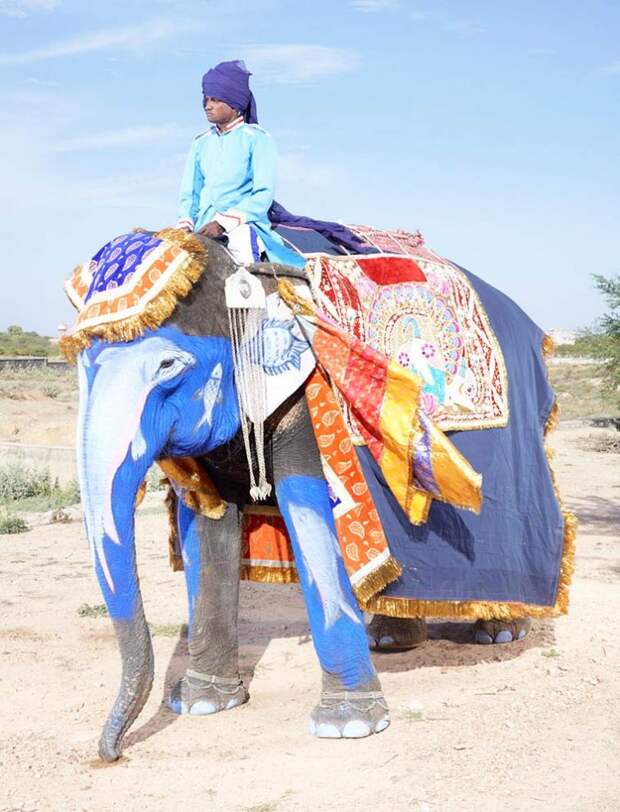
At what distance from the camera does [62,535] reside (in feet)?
35.8

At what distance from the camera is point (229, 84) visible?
538 cm

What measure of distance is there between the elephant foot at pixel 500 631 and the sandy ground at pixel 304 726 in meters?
0.09

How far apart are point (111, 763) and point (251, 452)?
143 centimetres

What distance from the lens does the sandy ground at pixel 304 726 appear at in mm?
4422

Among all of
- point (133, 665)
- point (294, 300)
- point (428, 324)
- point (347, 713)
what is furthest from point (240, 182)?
point (347, 713)

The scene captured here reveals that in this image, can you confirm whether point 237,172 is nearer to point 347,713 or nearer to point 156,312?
point 156,312

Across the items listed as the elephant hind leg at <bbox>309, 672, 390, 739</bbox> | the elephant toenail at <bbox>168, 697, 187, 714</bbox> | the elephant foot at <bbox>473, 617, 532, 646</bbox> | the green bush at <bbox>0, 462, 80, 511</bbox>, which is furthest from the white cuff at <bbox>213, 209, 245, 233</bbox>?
the green bush at <bbox>0, 462, 80, 511</bbox>

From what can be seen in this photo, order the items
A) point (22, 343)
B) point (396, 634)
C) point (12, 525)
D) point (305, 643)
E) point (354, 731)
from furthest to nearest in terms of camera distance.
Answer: point (22, 343) < point (12, 525) < point (305, 643) < point (396, 634) < point (354, 731)

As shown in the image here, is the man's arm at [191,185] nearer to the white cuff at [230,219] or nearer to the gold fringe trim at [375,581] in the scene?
the white cuff at [230,219]

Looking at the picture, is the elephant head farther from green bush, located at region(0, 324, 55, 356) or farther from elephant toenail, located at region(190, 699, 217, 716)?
green bush, located at region(0, 324, 55, 356)

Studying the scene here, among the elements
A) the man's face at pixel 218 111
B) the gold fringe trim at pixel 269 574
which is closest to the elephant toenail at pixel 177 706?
the gold fringe trim at pixel 269 574

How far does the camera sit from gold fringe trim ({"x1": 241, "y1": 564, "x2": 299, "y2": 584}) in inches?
233

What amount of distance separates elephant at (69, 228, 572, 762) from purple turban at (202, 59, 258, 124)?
0.87 metres

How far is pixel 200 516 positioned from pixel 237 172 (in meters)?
1.64
